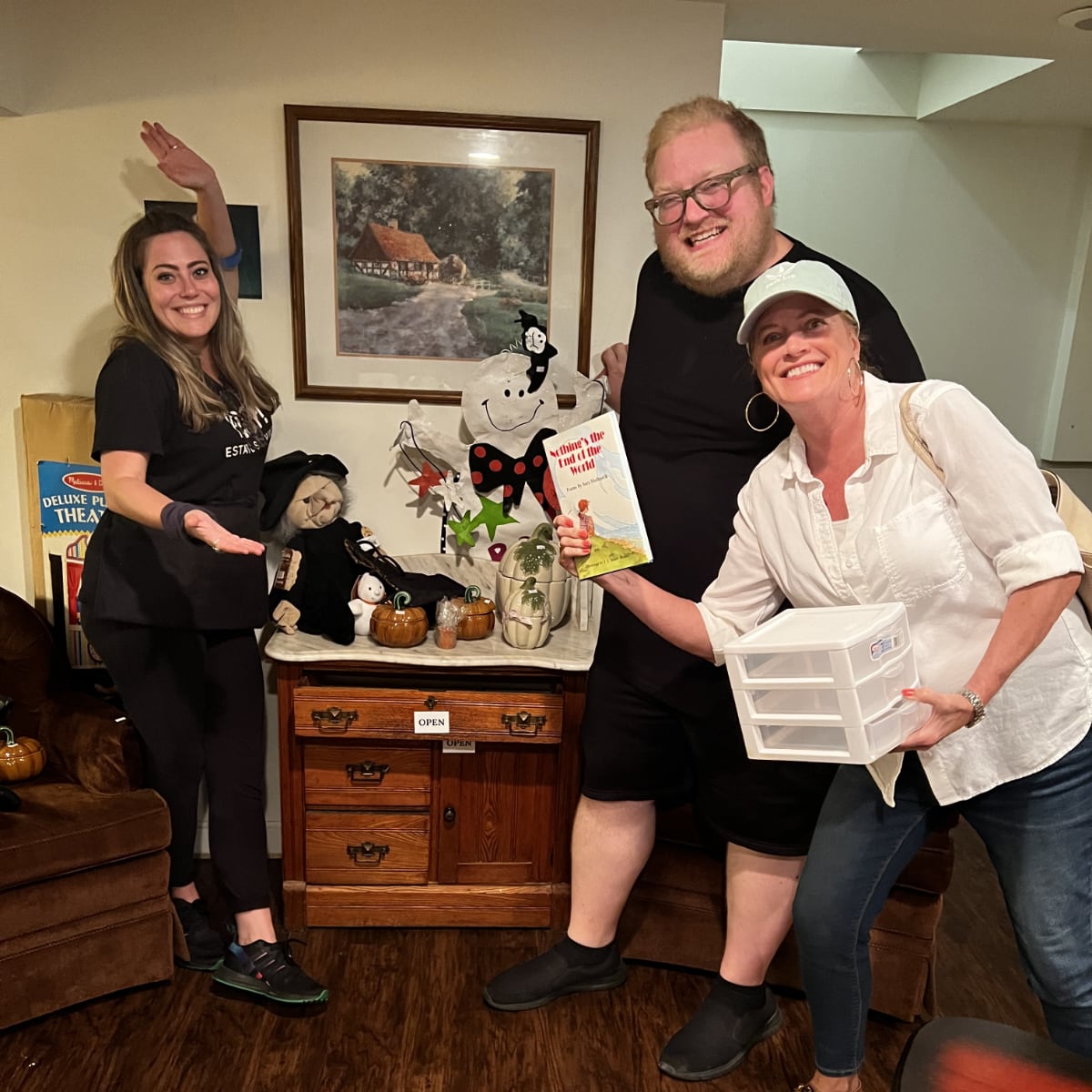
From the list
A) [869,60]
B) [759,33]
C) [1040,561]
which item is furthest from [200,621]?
[869,60]

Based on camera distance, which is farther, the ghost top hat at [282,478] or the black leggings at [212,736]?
the ghost top hat at [282,478]

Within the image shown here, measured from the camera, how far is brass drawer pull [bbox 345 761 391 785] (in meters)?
2.19

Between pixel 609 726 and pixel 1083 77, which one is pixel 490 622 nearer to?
pixel 609 726

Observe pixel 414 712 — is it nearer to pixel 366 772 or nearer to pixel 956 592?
pixel 366 772

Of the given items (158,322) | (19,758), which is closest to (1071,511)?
(158,322)

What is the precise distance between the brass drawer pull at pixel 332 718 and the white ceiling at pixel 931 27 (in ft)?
5.92

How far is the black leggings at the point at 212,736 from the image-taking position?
198 cm

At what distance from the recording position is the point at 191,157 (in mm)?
2070

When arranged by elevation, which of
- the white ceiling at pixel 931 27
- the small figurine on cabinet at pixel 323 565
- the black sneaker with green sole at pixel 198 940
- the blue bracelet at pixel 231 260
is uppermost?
the white ceiling at pixel 931 27

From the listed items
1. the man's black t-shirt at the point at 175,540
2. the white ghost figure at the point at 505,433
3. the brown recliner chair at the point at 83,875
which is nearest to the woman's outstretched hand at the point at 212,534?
the man's black t-shirt at the point at 175,540

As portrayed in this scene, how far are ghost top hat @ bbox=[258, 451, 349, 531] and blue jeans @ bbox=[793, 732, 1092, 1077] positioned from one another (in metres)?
1.37

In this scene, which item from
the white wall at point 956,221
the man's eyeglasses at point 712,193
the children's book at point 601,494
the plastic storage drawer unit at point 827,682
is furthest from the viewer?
the white wall at point 956,221

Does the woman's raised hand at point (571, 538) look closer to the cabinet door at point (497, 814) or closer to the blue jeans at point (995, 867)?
the blue jeans at point (995, 867)

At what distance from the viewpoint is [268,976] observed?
1.99 m
